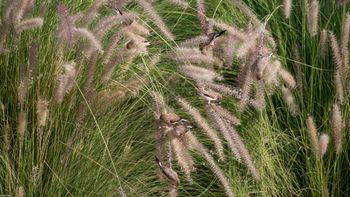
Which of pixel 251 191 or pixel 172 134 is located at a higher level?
pixel 172 134

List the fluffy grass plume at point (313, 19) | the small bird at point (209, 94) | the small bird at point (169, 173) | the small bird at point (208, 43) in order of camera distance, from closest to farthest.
→ the small bird at point (169, 173), the small bird at point (209, 94), the small bird at point (208, 43), the fluffy grass plume at point (313, 19)

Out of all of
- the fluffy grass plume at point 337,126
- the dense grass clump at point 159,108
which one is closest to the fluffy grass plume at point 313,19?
the dense grass clump at point 159,108

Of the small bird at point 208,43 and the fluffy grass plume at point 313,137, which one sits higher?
the small bird at point 208,43

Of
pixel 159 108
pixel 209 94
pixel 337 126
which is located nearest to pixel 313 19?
pixel 337 126

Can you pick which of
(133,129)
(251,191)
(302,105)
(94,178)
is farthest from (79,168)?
(302,105)

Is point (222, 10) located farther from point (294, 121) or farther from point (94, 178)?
point (94, 178)

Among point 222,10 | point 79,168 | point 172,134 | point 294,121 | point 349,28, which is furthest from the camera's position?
point 222,10

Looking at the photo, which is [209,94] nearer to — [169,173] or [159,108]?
[159,108]

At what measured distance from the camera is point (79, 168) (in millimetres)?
3309

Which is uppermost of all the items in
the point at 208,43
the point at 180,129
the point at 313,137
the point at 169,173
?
the point at 208,43

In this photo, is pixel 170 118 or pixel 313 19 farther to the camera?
pixel 313 19

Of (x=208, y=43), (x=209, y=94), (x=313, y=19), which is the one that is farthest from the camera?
(x=313, y=19)

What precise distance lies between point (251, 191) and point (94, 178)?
2.35 feet

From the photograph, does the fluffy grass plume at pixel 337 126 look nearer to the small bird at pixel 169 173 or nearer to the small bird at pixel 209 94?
the small bird at pixel 209 94
